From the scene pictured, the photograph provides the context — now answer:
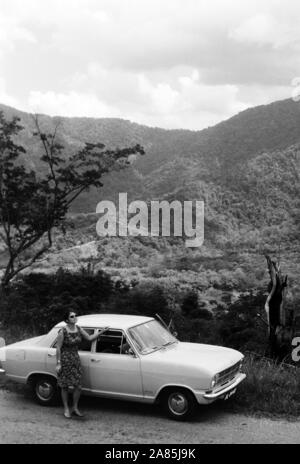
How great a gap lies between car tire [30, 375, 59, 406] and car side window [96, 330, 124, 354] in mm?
836

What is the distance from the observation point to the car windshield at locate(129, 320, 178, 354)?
26.7 ft

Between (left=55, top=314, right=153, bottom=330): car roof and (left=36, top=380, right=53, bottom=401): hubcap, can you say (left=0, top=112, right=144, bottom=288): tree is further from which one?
(left=36, top=380, right=53, bottom=401): hubcap

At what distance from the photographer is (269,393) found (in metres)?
8.35

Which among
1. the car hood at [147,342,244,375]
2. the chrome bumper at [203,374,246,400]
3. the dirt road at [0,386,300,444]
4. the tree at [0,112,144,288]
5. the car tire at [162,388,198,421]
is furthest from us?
the tree at [0,112,144,288]

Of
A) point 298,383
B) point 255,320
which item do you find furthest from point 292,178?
point 298,383

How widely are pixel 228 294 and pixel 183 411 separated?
1979 centimetres

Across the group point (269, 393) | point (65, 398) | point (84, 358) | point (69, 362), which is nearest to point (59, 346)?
point (69, 362)

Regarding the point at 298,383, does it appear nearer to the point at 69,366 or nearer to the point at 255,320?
the point at 69,366

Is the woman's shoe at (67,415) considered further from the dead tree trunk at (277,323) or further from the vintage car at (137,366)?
the dead tree trunk at (277,323)

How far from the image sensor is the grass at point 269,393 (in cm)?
796

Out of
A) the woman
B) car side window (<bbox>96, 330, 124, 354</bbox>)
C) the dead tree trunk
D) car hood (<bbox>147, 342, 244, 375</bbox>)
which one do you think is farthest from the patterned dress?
the dead tree trunk

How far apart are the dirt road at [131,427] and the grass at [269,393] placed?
32 centimetres

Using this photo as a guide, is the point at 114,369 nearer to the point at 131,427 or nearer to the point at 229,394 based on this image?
the point at 131,427

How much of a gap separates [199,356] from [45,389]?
2.28m
